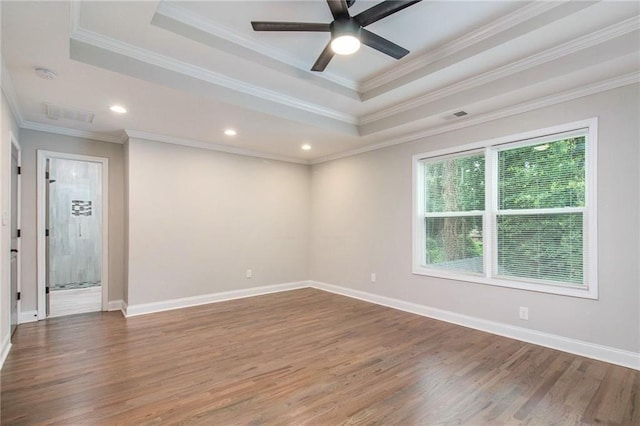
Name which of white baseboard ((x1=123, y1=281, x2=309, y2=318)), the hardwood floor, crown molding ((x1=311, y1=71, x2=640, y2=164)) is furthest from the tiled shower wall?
crown molding ((x1=311, y1=71, x2=640, y2=164))

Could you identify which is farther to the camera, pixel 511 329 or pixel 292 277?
pixel 292 277

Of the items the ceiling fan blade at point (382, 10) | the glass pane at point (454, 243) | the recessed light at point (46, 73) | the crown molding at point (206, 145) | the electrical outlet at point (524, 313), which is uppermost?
the ceiling fan blade at point (382, 10)

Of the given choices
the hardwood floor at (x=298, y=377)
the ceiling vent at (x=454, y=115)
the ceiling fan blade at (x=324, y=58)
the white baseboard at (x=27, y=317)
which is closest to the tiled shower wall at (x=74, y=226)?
the white baseboard at (x=27, y=317)

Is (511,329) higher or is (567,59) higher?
(567,59)

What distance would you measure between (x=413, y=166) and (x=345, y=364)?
2840 millimetres

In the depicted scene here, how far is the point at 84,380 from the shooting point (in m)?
→ 2.58

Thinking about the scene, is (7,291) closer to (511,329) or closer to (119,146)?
(119,146)

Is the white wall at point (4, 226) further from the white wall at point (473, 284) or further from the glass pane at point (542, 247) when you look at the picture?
the glass pane at point (542, 247)

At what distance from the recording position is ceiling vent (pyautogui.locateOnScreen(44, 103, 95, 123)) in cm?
352

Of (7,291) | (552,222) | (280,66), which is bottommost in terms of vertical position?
(7,291)

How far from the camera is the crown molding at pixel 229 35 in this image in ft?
8.26

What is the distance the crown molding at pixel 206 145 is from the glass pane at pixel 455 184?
2.67m

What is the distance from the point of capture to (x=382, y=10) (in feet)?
7.12

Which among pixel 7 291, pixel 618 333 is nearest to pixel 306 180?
pixel 7 291
